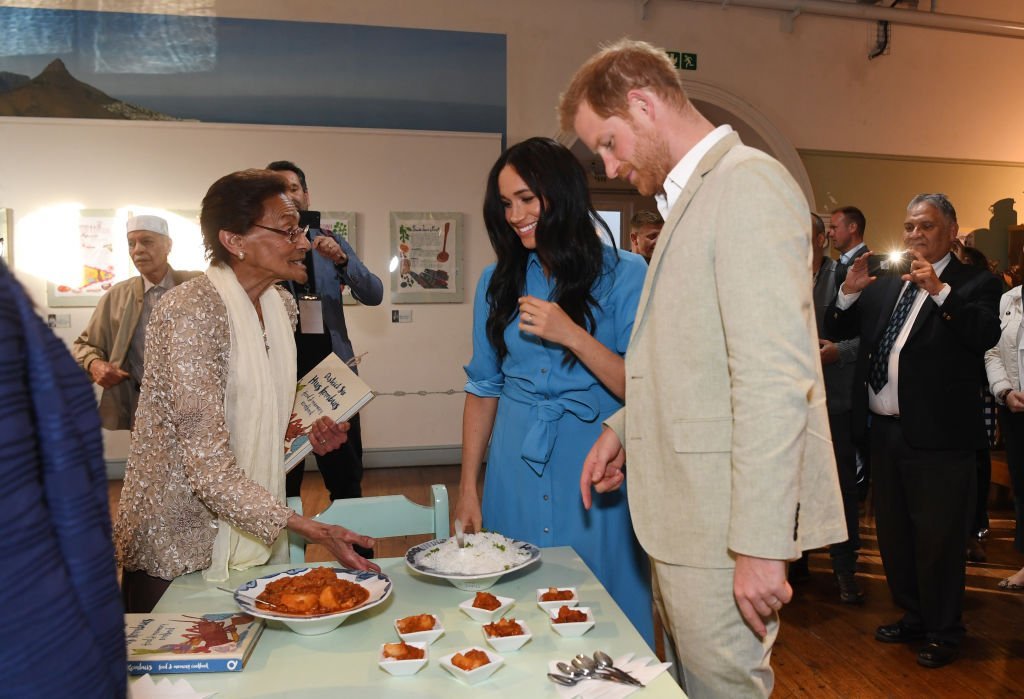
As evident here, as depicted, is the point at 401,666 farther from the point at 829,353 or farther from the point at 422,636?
the point at 829,353

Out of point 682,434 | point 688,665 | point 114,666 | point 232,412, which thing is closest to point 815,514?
point 682,434

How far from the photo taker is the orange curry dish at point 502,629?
1.35 m

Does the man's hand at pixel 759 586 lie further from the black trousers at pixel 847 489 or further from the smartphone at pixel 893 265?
the black trousers at pixel 847 489

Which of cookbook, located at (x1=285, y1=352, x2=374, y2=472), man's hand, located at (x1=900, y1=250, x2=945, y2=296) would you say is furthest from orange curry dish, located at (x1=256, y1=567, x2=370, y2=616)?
man's hand, located at (x1=900, y1=250, x2=945, y2=296)

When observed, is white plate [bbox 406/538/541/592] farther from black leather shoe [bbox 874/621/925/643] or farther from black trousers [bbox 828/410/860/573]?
black trousers [bbox 828/410/860/573]

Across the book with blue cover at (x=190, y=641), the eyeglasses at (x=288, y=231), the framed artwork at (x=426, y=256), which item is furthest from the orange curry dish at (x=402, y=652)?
the framed artwork at (x=426, y=256)

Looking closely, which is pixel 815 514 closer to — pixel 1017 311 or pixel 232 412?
pixel 232 412

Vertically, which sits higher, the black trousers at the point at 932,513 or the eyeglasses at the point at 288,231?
the eyeglasses at the point at 288,231

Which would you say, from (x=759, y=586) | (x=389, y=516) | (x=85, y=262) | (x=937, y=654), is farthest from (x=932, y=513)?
(x=85, y=262)

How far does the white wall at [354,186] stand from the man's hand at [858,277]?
12.7ft

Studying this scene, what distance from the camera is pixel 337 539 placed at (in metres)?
1.64

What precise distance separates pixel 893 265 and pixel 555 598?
273cm

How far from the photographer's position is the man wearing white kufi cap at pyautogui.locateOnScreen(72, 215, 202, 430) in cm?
388

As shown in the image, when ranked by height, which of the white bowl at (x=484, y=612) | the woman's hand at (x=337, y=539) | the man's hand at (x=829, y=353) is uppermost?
the man's hand at (x=829, y=353)
